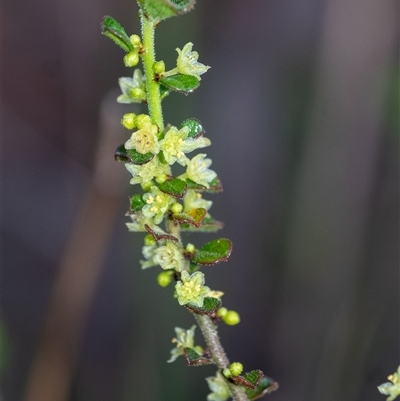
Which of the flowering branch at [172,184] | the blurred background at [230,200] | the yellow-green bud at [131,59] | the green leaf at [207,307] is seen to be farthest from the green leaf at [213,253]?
the blurred background at [230,200]

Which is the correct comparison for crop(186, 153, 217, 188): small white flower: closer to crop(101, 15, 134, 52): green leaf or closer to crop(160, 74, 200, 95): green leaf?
crop(160, 74, 200, 95): green leaf

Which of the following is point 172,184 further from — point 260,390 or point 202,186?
point 260,390

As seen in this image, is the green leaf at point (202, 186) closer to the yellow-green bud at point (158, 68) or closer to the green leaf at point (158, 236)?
the green leaf at point (158, 236)

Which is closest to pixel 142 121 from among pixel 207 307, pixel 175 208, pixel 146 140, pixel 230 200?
pixel 146 140

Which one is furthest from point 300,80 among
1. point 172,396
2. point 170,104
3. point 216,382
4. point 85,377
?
point 216,382

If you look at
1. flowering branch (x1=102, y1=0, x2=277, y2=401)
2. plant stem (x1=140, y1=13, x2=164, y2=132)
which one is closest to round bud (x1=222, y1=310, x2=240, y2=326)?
flowering branch (x1=102, y1=0, x2=277, y2=401)

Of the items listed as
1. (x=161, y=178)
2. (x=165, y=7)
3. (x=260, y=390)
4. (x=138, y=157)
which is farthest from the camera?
(x=260, y=390)
